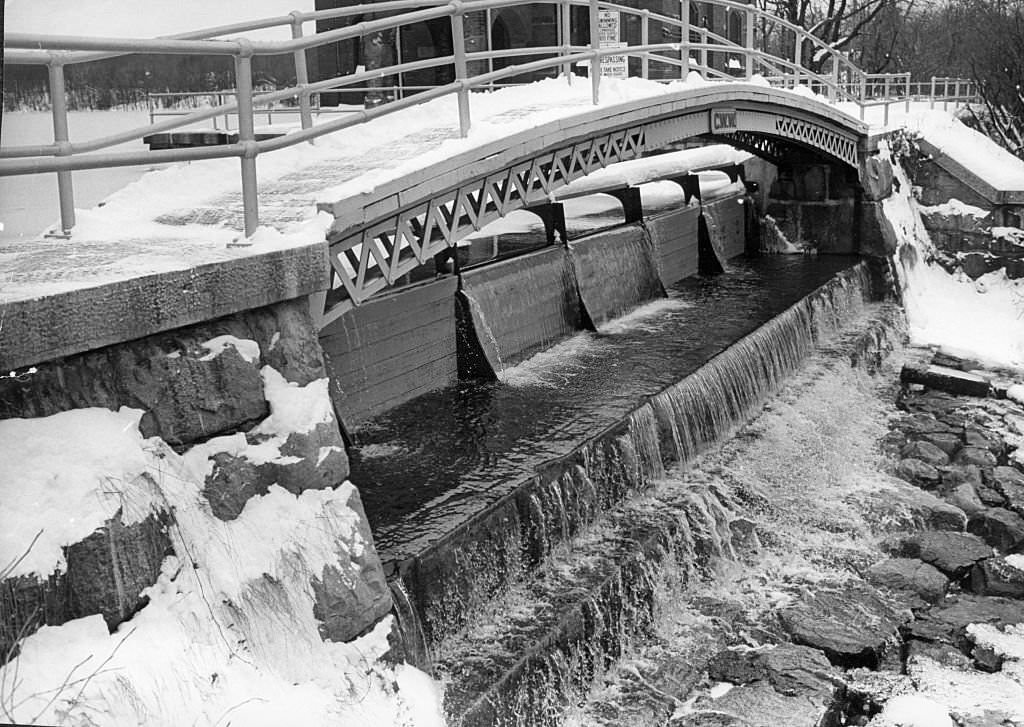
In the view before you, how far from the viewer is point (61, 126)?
251 inches

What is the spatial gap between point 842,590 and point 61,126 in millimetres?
7456

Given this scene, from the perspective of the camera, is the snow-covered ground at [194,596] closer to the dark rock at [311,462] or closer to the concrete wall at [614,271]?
the dark rock at [311,462]

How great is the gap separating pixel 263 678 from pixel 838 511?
806cm

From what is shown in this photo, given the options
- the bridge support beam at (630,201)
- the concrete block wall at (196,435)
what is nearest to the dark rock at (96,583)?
A: the concrete block wall at (196,435)

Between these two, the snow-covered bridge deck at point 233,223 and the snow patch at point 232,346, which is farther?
the snow patch at point 232,346

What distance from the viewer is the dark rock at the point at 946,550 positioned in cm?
1123

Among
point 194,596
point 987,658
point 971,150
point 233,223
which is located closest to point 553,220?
point 987,658

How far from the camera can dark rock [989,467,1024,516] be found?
42.8ft

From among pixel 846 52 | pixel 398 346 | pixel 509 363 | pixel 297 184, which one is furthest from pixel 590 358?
pixel 846 52

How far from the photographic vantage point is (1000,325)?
836 inches

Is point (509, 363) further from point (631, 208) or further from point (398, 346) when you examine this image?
point (631, 208)

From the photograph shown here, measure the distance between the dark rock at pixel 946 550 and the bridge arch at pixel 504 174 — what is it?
494cm

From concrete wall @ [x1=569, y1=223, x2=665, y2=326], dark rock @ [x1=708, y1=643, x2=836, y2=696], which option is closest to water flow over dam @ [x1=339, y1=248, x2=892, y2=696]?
concrete wall @ [x1=569, y1=223, x2=665, y2=326]

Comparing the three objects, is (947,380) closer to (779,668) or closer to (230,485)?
(779,668)
